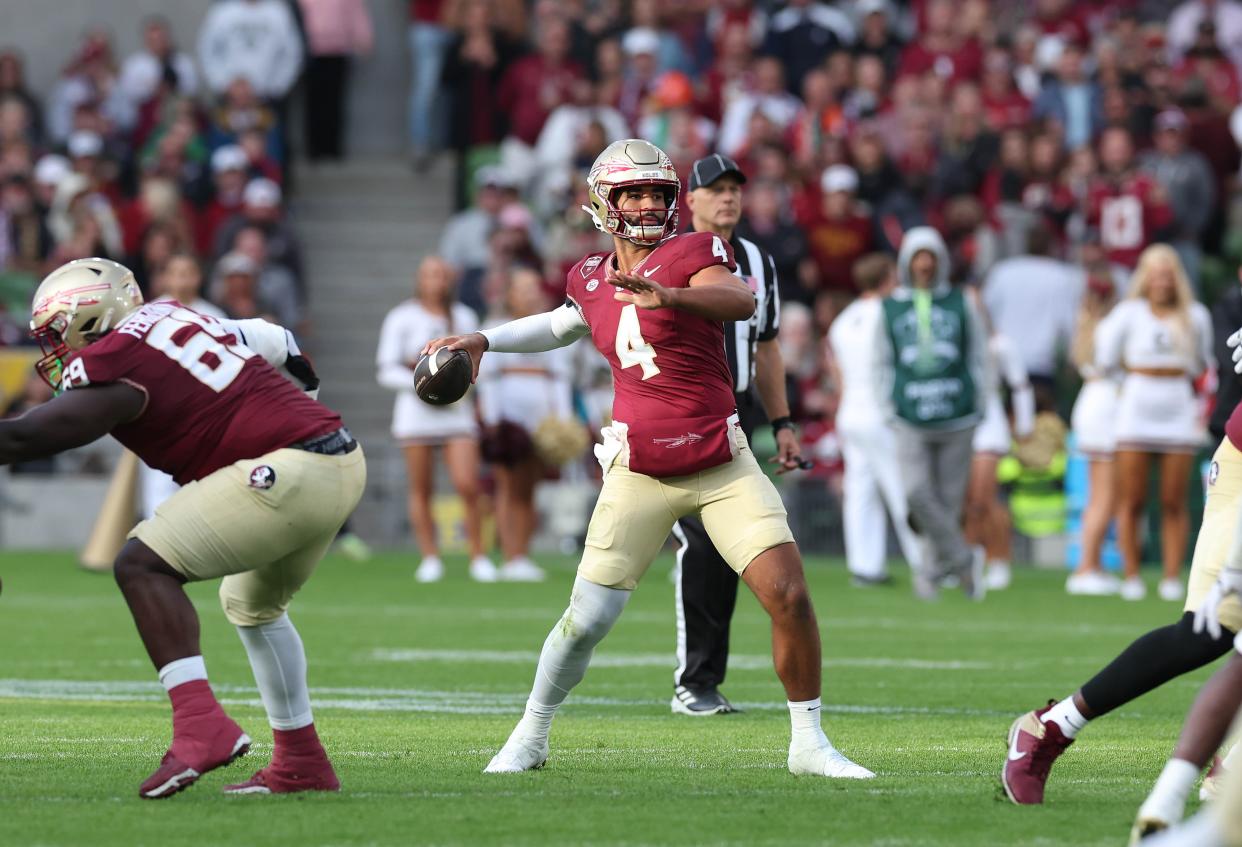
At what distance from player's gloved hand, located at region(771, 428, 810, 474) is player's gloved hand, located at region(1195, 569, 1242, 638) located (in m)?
3.44

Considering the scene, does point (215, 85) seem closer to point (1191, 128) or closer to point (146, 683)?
point (1191, 128)

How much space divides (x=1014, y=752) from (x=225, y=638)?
7.00m

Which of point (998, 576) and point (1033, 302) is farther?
point (1033, 302)

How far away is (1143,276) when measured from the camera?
16.0 m

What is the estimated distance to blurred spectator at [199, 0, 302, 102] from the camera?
80.3ft

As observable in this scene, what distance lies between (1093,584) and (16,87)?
43.6 feet

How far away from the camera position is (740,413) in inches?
386

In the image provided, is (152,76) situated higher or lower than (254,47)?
lower

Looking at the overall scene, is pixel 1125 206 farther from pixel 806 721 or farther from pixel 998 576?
pixel 806 721

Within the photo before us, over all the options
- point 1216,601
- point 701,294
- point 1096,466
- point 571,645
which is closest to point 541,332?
point 701,294

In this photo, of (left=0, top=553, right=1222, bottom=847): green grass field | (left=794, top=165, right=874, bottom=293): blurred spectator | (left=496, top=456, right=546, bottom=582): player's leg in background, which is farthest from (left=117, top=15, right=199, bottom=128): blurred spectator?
(left=0, top=553, right=1222, bottom=847): green grass field

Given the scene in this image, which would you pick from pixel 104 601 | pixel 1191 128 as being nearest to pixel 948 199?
pixel 1191 128

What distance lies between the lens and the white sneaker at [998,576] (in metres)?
17.8

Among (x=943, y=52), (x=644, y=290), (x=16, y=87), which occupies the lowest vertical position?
(x=16, y=87)
